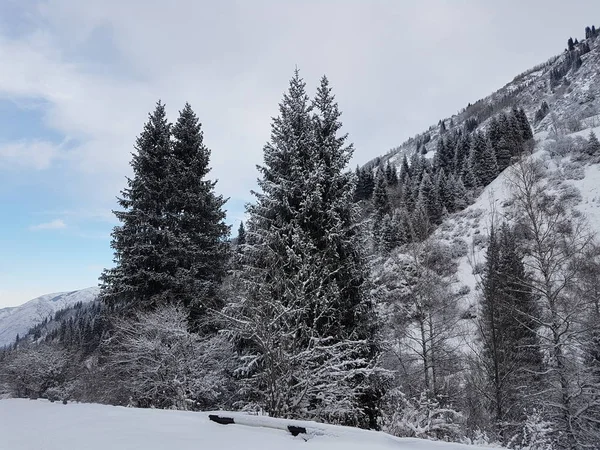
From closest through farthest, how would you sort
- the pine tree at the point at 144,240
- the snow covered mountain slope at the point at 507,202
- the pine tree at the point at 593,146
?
the pine tree at the point at 144,240 → the snow covered mountain slope at the point at 507,202 → the pine tree at the point at 593,146

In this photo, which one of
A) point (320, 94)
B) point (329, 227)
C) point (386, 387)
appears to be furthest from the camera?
point (320, 94)

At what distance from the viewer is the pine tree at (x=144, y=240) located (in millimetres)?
13391

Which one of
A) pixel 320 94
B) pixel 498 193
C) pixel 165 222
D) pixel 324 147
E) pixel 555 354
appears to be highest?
pixel 498 193

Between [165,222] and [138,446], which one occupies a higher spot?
[165,222]

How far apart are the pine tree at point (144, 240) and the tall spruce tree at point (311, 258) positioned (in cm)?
459

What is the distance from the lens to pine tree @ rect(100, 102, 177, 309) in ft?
43.9

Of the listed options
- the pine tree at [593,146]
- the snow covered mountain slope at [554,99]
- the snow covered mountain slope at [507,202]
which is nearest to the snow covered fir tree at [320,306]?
the snow covered mountain slope at [507,202]

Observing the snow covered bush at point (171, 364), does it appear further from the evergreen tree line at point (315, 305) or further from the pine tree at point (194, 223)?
the pine tree at point (194, 223)

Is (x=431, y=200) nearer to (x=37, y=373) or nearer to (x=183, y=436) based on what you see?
(x=37, y=373)

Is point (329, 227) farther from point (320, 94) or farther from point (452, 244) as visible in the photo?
point (452, 244)

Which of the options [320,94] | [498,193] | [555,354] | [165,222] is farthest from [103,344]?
[498,193]

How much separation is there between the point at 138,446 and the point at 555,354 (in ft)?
29.9

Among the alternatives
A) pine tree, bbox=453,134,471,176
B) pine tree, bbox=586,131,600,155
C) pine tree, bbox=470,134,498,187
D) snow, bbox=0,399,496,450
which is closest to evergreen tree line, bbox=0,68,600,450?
snow, bbox=0,399,496,450

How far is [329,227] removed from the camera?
35.0ft
